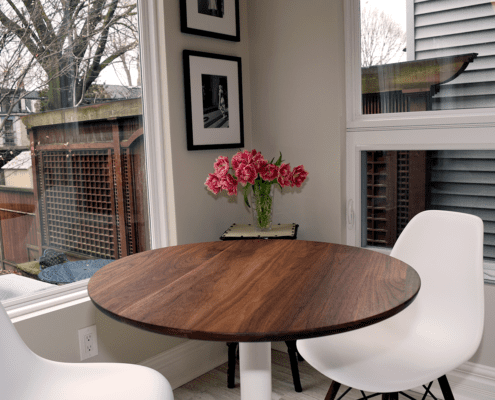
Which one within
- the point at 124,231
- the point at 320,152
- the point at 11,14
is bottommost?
the point at 124,231

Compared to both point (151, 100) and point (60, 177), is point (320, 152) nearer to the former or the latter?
point (151, 100)

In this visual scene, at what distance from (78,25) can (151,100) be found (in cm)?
50

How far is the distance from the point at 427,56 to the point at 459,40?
0.51 ft

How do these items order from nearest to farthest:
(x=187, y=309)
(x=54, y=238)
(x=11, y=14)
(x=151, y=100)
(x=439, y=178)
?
(x=187, y=309), (x=11, y=14), (x=54, y=238), (x=439, y=178), (x=151, y=100)

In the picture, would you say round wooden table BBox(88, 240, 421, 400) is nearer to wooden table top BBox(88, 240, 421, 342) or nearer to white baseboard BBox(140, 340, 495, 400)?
wooden table top BBox(88, 240, 421, 342)

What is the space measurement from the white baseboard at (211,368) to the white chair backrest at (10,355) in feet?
3.47

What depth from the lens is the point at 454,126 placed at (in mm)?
2168

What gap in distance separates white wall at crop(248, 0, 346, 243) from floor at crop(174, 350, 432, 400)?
2.43 feet

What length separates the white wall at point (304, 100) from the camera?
249 cm

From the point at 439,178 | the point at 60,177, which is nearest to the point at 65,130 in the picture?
the point at 60,177

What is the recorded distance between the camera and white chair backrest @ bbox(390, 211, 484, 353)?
61.2 inches

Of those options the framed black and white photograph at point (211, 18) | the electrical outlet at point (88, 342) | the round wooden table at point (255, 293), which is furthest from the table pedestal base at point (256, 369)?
the framed black and white photograph at point (211, 18)

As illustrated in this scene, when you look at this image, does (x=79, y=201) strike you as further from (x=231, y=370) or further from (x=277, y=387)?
(x=277, y=387)

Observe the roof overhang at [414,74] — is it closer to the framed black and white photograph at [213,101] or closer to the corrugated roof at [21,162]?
the framed black and white photograph at [213,101]
